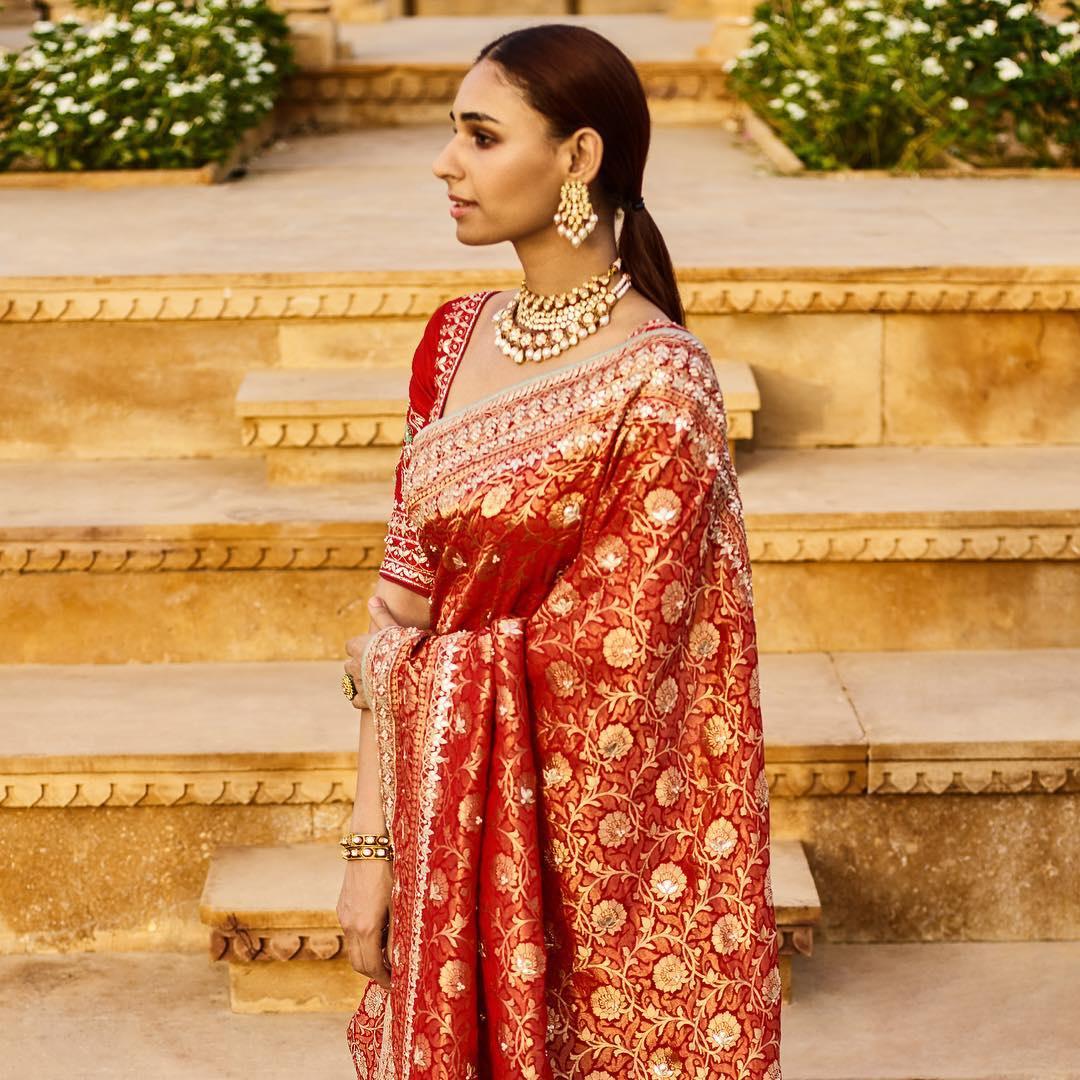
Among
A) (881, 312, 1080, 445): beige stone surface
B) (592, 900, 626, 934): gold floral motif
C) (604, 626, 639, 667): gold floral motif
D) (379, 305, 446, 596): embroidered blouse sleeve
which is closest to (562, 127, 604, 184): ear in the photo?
(379, 305, 446, 596): embroidered blouse sleeve

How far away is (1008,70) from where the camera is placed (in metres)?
6.96

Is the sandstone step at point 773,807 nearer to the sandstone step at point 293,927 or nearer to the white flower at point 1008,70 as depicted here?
the sandstone step at point 293,927

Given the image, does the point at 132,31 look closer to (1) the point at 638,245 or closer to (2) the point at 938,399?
(2) the point at 938,399

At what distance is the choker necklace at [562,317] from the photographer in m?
2.39

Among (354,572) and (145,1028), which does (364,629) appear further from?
(145,1028)

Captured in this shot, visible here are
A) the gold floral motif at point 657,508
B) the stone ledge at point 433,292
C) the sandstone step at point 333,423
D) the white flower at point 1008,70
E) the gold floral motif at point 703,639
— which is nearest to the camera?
the gold floral motif at point 657,508

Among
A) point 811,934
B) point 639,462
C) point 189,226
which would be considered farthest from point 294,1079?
point 189,226

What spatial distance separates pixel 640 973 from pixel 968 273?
2815 mm

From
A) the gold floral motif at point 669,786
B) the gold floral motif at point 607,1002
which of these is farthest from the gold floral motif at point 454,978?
the gold floral motif at point 669,786

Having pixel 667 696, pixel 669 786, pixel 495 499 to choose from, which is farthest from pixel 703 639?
pixel 495 499

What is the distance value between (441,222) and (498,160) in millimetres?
3661

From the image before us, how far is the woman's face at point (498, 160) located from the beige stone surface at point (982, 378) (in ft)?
8.67

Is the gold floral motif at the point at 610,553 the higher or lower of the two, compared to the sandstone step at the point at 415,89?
higher

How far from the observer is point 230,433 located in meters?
4.89
